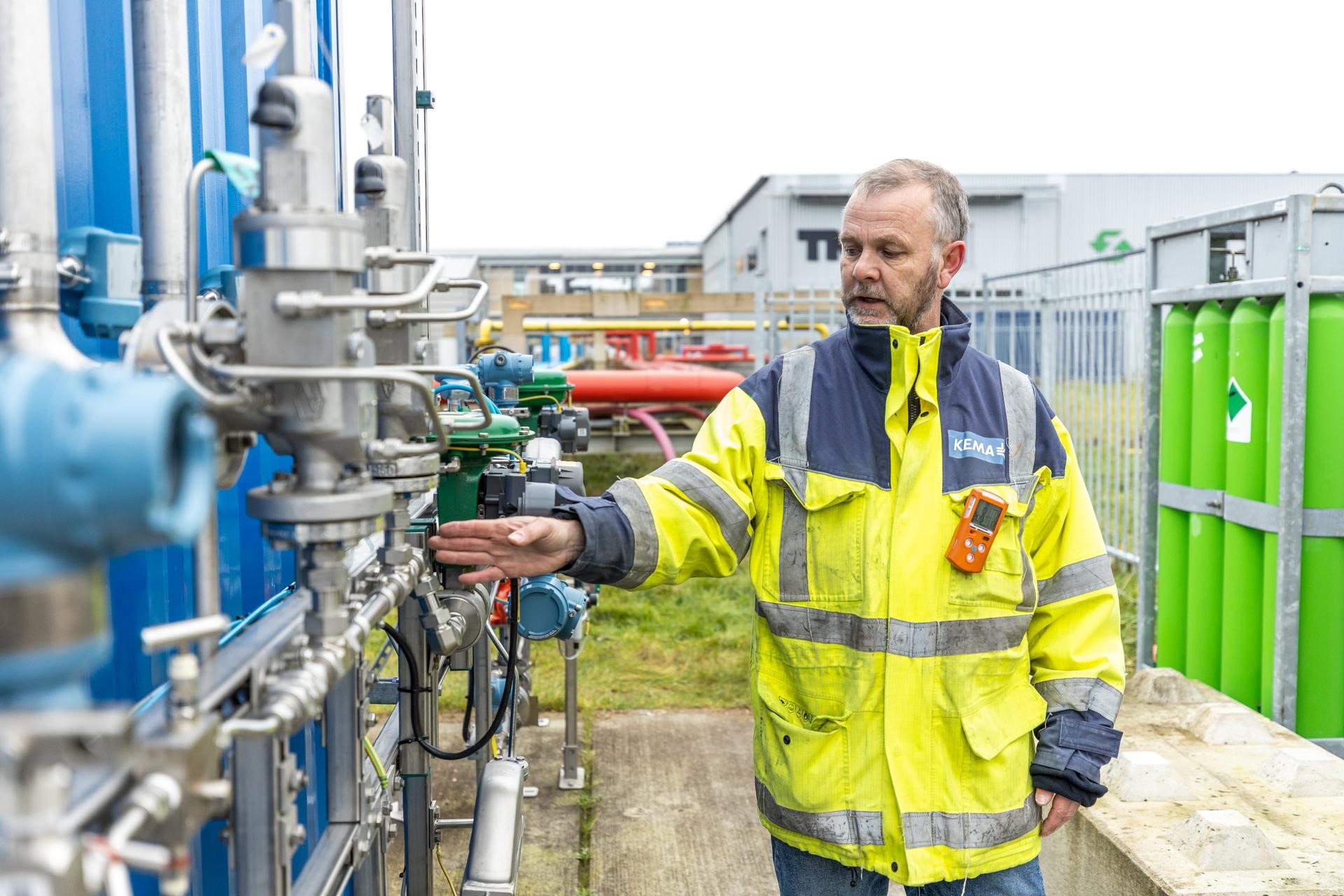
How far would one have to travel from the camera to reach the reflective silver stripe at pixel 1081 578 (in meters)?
1.93

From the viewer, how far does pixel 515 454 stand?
2.24m

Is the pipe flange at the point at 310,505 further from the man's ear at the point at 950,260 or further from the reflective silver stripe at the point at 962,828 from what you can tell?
the man's ear at the point at 950,260

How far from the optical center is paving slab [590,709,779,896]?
10.7 feet

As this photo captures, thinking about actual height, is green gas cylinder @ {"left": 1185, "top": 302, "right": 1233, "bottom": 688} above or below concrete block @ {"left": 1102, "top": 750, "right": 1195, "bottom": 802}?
above

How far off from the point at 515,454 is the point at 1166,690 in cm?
221

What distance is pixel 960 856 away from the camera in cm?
181

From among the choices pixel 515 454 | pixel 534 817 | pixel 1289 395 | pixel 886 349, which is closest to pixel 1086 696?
pixel 886 349

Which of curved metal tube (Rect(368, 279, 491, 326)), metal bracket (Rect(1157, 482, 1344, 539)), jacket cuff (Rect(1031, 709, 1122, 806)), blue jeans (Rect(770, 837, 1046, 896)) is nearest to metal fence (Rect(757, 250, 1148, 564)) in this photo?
metal bracket (Rect(1157, 482, 1344, 539))

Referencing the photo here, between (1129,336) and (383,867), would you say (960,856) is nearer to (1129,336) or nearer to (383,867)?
(383,867)

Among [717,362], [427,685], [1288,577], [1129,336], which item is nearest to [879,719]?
[427,685]

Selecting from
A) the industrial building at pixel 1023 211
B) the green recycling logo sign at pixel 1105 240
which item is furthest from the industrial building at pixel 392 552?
the green recycling logo sign at pixel 1105 240

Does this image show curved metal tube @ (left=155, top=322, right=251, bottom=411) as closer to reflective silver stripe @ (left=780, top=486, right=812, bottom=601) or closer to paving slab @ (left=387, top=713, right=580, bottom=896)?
reflective silver stripe @ (left=780, top=486, right=812, bottom=601)

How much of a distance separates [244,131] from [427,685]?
3.55ft

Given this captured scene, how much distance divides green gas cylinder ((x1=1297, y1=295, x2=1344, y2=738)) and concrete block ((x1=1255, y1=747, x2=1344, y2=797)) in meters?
0.74
